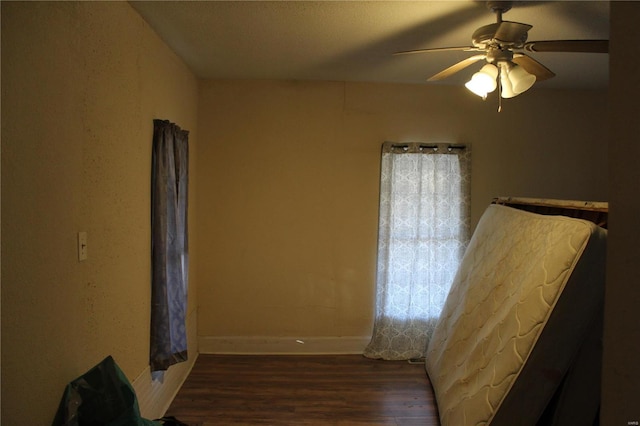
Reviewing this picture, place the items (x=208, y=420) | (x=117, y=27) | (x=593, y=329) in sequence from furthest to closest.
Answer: (x=208, y=420) < (x=117, y=27) < (x=593, y=329)

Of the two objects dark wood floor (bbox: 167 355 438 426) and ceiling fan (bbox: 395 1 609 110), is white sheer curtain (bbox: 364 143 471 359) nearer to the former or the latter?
dark wood floor (bbox: 167 355 438 426)

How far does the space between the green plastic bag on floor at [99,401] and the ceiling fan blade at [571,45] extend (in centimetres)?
234

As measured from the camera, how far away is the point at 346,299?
3381mm

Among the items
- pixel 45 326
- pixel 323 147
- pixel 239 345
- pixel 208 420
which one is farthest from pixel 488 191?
pixel 45 326

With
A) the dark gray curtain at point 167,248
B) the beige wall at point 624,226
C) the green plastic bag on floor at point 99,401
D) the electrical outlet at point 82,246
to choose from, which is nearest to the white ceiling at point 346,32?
the dark gray curtain at point 167,248

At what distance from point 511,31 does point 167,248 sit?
2212 millimetres

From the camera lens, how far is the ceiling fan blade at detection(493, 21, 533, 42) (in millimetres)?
1663

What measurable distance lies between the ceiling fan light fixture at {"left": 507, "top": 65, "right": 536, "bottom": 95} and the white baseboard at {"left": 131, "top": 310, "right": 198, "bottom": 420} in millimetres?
2533

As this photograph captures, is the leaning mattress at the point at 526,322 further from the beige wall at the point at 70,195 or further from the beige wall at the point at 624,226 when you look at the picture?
the beige wall at the point at 70,195

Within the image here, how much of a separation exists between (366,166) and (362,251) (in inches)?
30.3

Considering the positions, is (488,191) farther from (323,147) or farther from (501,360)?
(501,360)

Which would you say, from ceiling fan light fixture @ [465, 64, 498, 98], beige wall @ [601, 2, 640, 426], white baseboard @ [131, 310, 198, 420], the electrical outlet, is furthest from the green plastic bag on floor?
ceiling fan light fixture @ [465, 64, 498, 98]

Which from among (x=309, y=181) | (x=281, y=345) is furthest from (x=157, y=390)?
(x=309, y=181)

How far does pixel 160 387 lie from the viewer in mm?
2367
